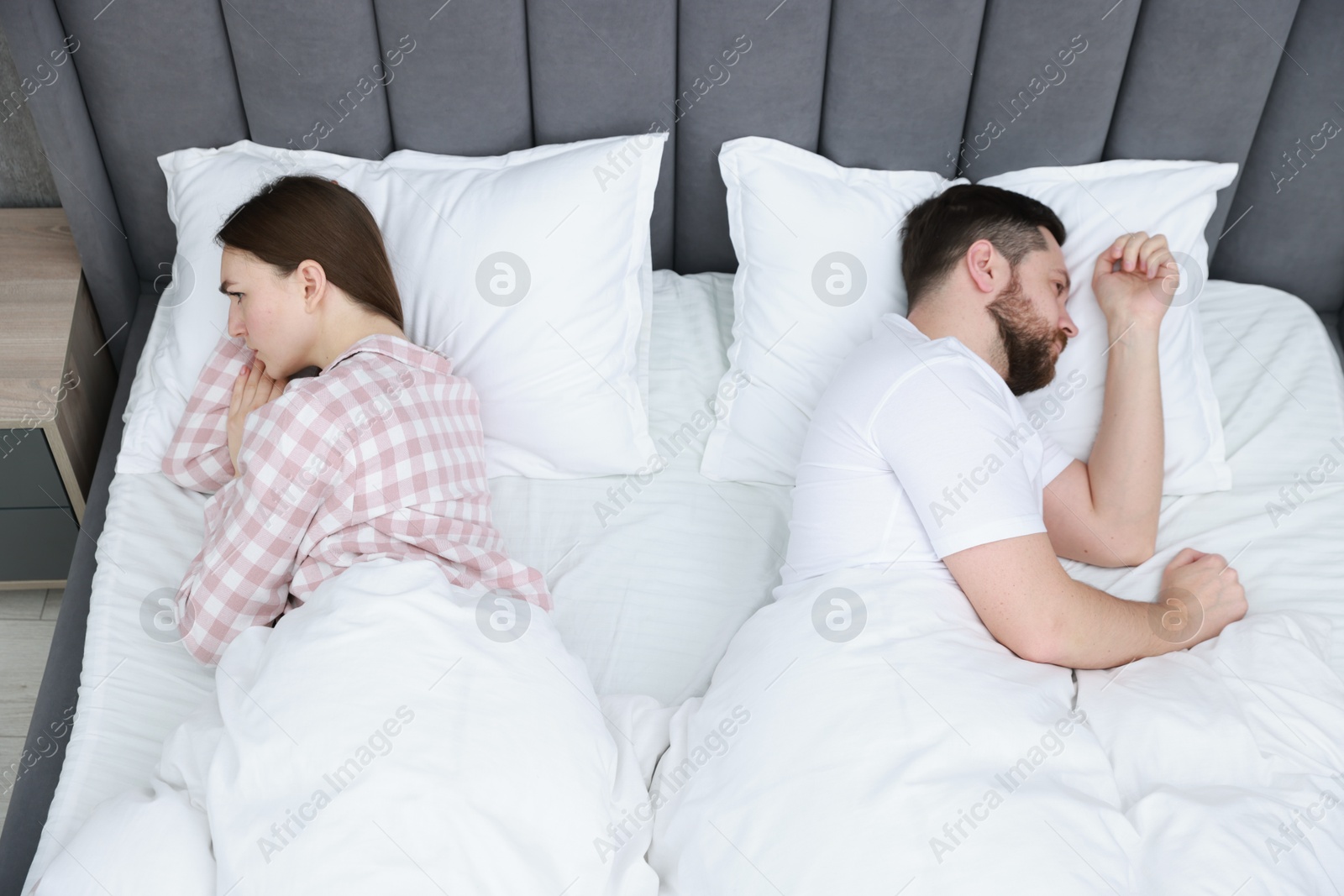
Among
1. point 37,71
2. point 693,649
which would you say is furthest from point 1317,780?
point 37,71

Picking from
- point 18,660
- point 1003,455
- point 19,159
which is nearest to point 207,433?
point 18,660

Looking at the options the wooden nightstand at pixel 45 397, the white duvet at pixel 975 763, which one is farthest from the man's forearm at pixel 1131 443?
the wooden nightstand at pixel 45 397

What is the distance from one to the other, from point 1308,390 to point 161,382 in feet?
6.37

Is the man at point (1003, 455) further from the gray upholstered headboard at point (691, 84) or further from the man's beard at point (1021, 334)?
the gray upholstered headboard at point (691, 84)

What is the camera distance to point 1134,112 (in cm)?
176

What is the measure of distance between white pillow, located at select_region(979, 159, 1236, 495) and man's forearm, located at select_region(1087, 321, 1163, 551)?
0.06 meters

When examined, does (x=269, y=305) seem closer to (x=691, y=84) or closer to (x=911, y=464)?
(x=691, y=84)

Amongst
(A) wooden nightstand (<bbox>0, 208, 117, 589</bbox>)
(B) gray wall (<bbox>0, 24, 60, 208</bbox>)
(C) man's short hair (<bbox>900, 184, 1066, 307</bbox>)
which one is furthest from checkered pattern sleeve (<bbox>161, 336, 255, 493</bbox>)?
(C) man's short hair (<bbox>900, 184, 1066, 307</bbox>)

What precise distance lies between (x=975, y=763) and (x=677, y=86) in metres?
1.22

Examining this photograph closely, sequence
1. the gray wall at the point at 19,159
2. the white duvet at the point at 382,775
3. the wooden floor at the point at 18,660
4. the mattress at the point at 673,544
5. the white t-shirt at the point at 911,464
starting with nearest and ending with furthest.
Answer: the white duvet at the point at 382,775 < the white t-shirt at the point at 911,464 < the mattress at the point at 673,544 < the wooden floor at the point at 18,660 < the gray wall at the point at 19,159

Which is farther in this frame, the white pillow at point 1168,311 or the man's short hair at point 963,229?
the white pillow at point 1168,311

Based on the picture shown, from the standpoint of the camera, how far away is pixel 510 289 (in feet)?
5.31

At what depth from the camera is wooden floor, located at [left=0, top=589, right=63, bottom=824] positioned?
1.73 meters

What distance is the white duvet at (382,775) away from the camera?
38.4 inches
